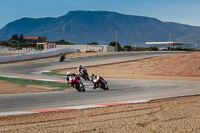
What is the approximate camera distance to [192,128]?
7477 millimetres

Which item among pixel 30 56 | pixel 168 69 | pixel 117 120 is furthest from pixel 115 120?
pixel 30 56

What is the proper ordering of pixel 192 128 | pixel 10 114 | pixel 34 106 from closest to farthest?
pixel 192 128 → pixel 10 114 → pixel 34 106

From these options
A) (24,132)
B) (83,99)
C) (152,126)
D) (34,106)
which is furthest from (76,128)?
(83,99)

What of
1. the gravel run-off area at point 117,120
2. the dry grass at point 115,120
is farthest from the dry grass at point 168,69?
the dry grass at point 115,120

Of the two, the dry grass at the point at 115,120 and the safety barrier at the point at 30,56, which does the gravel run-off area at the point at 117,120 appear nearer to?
the dry grass at the point at 115,120

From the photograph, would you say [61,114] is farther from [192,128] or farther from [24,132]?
[192,128]

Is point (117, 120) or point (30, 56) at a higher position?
point (30, 56)

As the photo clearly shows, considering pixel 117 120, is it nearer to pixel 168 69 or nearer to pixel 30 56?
pixel 168 69

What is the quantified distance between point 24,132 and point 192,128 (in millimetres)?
3833

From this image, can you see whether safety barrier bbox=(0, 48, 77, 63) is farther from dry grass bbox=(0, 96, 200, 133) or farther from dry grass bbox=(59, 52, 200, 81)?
dry grass bbox=(0, 96, 200, 133)

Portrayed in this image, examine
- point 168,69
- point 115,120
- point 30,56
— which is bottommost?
point 115,120

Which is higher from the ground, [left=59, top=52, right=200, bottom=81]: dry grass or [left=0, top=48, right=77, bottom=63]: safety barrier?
[left=0, top=48, right=77, bottom=63]: safety barrier

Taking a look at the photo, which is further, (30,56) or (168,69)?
(30,56)

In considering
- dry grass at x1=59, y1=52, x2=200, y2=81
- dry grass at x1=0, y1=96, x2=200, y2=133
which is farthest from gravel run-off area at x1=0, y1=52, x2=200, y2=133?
dry grass at x1=59, y1=52, x2=200, y2=81
